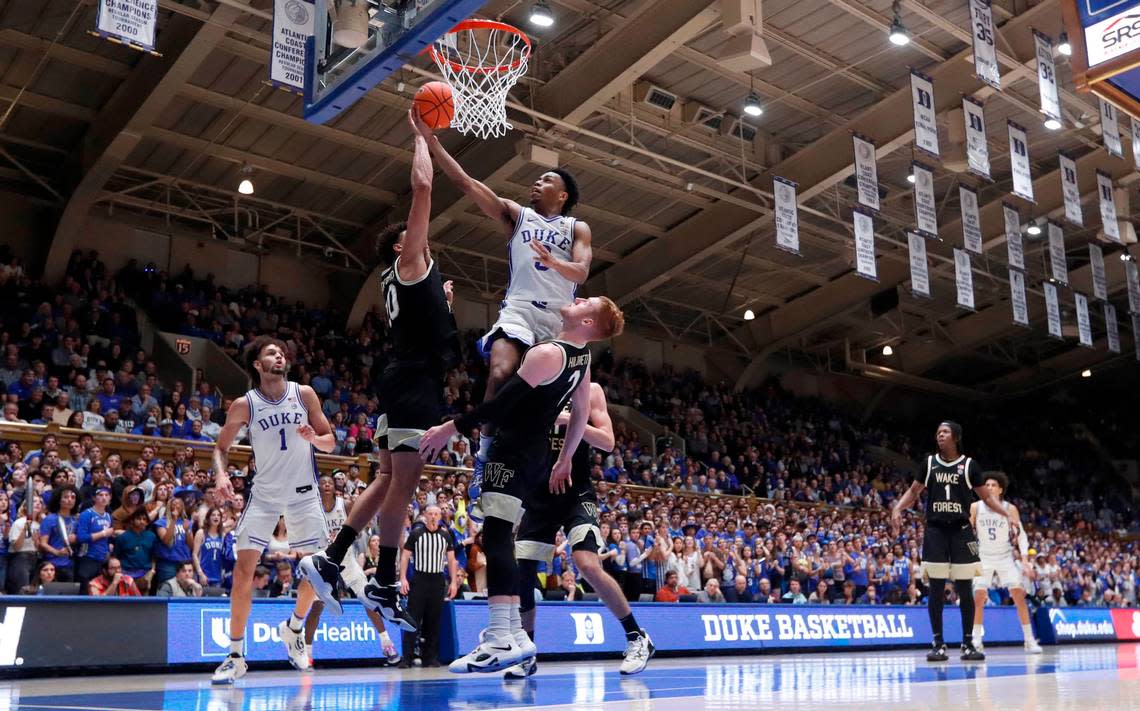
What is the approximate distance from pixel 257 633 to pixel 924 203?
54.1 ft

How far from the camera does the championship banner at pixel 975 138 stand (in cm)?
1986

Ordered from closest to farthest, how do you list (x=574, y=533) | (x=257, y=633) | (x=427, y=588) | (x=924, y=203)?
(x=574, y=533)
(x=257, y=633)
(x=427, y=588)
(x=924, y=203)

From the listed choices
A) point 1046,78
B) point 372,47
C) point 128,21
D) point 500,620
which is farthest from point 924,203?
point 500,620

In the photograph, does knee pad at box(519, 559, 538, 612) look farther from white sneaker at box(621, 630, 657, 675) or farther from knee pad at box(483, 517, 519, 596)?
knee pad at box(483, 517, 519, 596)

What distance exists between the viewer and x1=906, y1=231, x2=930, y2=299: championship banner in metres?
23.5

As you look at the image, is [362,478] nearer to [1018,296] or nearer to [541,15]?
[541,15]

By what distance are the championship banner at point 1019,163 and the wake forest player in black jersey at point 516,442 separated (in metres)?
16.5

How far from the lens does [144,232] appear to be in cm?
2634

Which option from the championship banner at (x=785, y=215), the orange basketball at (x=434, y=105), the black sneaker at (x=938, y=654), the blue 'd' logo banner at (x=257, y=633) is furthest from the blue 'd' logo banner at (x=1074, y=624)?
the orange basketball at (x=434, y=105)

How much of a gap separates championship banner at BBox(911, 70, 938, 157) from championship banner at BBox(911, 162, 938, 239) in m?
1.97

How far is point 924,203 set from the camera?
70.8ft

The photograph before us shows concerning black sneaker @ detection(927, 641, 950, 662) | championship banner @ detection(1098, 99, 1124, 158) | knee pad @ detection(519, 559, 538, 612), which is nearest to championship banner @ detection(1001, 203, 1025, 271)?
championship banner @ detection(1098, 99, 1124, 158)

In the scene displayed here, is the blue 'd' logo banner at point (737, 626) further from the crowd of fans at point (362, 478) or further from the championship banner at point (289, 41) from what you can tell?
the championship banner at point (289, 41)

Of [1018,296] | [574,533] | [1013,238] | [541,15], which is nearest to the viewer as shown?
[574,533]
